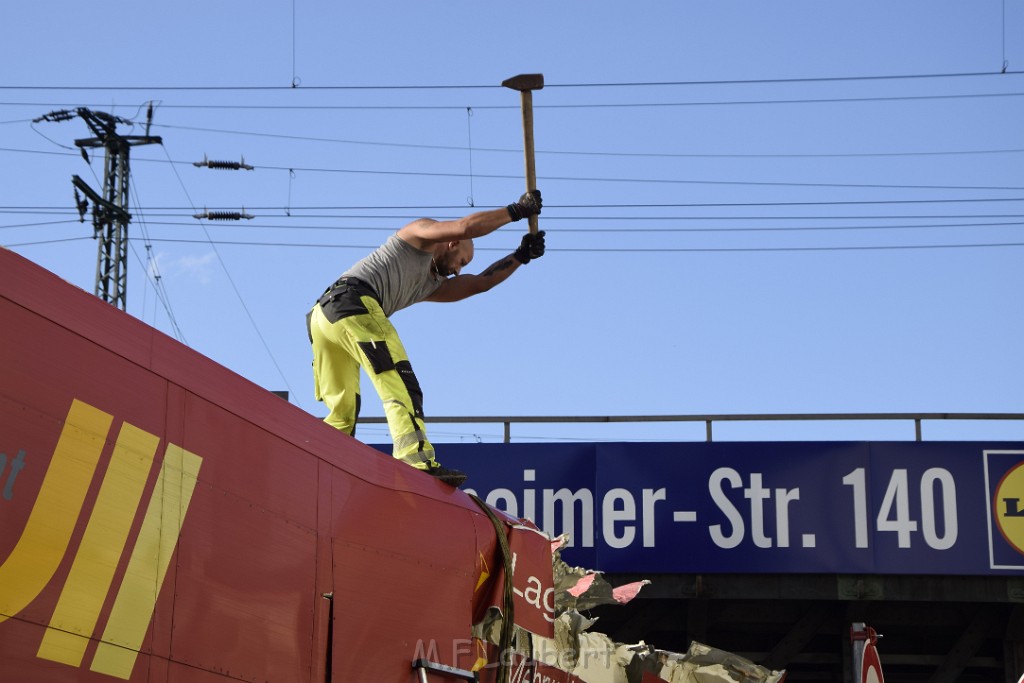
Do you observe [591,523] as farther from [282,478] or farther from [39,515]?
[39,515]

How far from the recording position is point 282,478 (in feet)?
17.1

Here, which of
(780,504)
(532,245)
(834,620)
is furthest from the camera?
(834,620)

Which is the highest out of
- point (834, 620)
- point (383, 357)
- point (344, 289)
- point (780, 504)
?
point (780, 504)

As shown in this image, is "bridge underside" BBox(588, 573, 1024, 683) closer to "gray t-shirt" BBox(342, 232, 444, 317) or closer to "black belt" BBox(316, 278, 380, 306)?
"gray t-shirt" BBox(342, 232, 444, 317)

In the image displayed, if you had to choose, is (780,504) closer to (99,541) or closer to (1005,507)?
(1005,507)

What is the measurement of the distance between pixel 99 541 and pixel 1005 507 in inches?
408

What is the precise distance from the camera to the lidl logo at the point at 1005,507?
500 inches

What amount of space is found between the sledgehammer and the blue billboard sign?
236 inches

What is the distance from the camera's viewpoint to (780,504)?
13016 mm

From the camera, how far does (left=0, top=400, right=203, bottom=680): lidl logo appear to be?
3.92 meters

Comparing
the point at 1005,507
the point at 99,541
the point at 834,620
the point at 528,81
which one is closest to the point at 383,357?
the point at 528,81

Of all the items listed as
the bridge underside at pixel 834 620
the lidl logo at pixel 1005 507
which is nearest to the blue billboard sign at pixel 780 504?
the lidl logo at pixel 1005 507

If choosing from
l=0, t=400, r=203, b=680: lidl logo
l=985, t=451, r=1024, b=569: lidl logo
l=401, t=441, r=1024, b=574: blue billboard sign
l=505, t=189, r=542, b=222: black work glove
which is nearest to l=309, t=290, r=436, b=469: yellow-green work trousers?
l=505, t=189, r=542, b=222: black work glove

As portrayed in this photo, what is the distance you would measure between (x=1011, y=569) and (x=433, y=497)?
7.95 m
